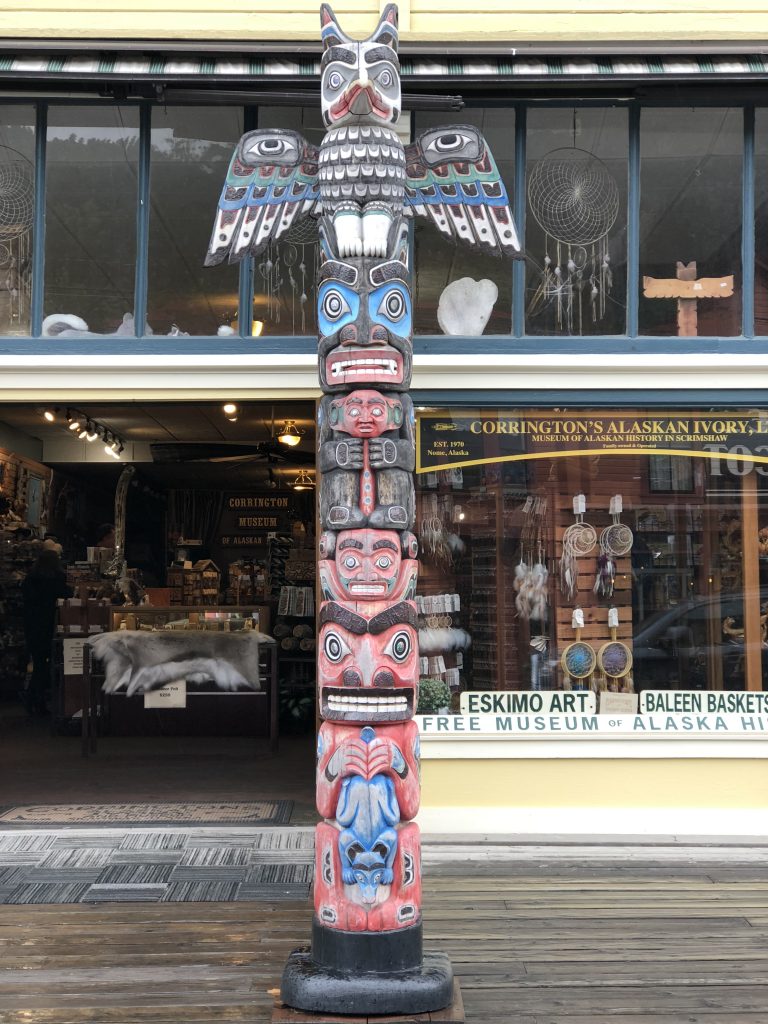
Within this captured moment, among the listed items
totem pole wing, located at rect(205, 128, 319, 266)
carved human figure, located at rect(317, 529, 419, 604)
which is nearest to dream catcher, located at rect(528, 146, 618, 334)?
totem pole wing, located at rect(205, 128, 319, 266)

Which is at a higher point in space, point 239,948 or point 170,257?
point 170,257

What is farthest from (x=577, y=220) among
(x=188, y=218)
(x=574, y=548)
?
(x=188, y=218)

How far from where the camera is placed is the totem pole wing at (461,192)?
503cm

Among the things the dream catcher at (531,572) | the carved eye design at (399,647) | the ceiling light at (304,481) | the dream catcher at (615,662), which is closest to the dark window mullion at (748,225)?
the dream catcher at (531,572)

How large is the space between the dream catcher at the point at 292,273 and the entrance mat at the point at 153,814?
3413 millimetres

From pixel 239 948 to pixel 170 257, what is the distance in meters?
4.51

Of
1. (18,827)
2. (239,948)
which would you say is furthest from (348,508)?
(18,827)

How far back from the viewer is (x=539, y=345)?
6.84 meters

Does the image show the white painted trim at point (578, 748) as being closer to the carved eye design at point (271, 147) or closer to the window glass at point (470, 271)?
the window glass at point (470, 271)

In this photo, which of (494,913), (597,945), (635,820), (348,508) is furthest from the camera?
(635,820)

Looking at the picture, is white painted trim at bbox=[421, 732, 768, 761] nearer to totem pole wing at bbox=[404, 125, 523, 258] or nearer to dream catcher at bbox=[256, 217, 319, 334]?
dream catcher at bbox=[256, 217, 319, 334]

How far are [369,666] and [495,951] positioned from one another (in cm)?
167

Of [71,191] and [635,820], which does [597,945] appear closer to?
[635,820]

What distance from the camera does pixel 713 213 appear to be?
699 centimetres
